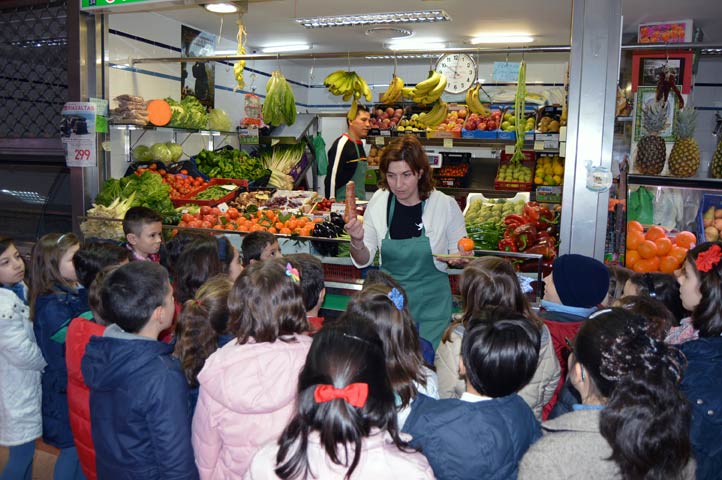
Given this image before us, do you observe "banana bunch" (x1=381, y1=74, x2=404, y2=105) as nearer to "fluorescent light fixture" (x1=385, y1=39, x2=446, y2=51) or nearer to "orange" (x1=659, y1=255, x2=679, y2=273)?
"fluorescent light fixture" (x1=385, y1=39, x2=446, y2=51)

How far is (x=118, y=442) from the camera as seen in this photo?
230 cm

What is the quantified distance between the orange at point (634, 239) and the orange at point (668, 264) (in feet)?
0.65

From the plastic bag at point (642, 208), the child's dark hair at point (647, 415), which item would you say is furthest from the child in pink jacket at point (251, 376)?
the plastic bag at point (642, 208)

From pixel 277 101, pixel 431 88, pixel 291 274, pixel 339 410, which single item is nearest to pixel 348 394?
pixel 339 410

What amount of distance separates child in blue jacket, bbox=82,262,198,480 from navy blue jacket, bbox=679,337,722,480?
6.09 feet

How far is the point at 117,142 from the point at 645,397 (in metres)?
6.39

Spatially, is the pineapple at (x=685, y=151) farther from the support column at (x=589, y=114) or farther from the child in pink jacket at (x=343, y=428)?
the child in pink jacket at (x=343, y=428)

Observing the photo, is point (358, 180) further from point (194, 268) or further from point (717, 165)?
point (194, 268)

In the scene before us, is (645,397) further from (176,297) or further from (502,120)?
(502,120)

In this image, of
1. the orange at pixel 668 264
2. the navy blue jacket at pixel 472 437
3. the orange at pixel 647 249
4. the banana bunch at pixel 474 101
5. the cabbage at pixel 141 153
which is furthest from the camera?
→ the banana bunch at pixel 474 101

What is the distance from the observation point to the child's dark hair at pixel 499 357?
75.5 inches

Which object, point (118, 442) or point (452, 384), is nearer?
point (118, 442)

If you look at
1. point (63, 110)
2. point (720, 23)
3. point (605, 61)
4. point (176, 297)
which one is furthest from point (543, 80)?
point (176, 297)

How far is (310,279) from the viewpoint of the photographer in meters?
2.82
